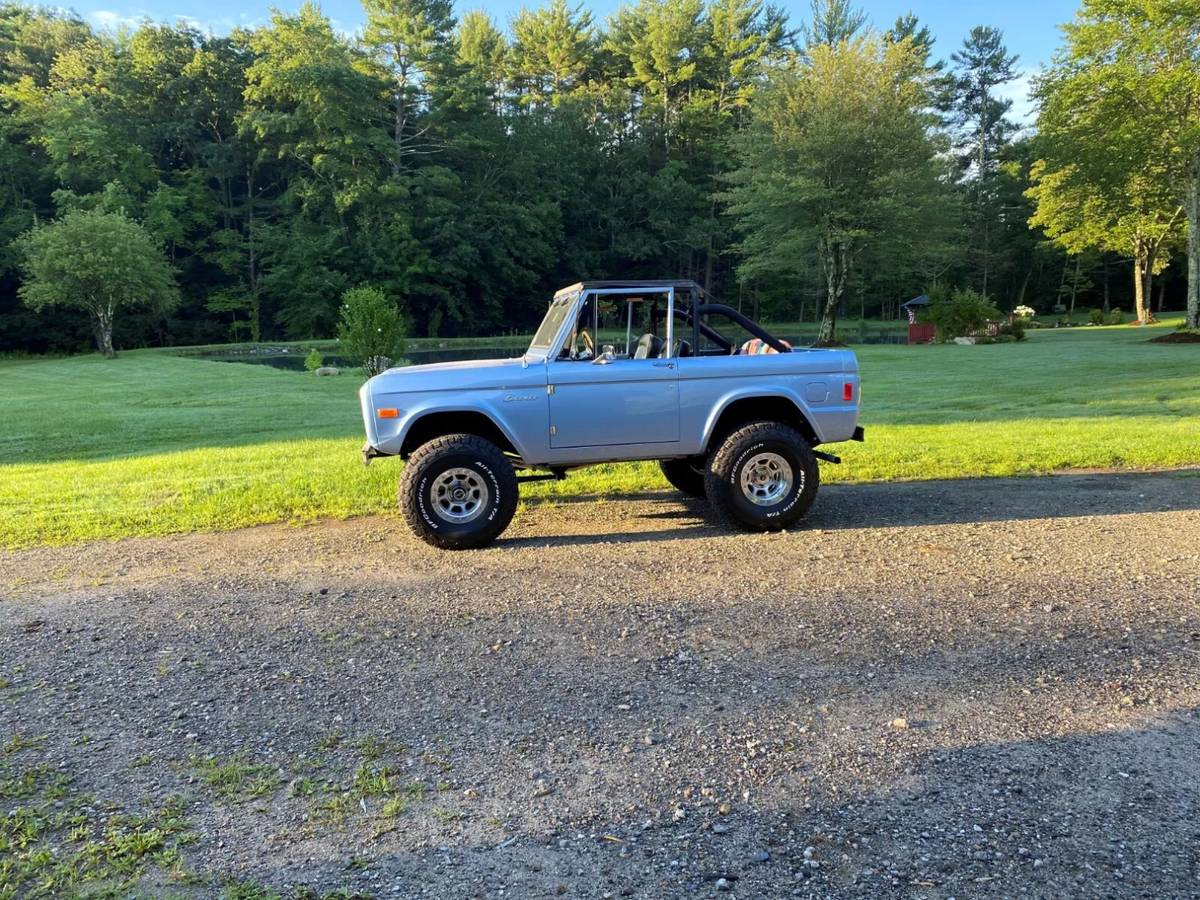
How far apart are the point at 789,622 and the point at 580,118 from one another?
207ft

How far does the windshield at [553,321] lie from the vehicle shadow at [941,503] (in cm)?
158

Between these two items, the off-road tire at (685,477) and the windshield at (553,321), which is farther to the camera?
the off-road tire at (685,477)

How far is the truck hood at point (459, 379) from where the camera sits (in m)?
6.18

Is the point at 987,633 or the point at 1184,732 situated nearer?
the point at 1184,732

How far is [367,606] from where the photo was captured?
4.93 meters

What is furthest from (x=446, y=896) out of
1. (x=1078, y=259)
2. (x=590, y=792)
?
(x=1078, y=259)

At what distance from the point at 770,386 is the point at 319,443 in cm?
710

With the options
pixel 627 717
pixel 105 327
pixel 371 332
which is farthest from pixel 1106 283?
pixel 627 717

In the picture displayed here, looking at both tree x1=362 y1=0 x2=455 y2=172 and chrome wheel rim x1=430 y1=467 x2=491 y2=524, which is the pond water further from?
chrome wheel rim x1=430 y1=467 x2=491 y2=524

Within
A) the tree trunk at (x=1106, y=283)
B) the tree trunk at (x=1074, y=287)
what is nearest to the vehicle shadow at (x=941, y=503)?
the tree trunk at (x=1074, y=287)

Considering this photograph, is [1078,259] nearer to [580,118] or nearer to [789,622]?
[580,118]

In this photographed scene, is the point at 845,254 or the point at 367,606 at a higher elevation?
the point at 845,254

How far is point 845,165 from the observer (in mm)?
38844

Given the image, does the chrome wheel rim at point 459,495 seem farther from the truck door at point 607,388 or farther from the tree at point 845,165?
the tree at point 845,165
